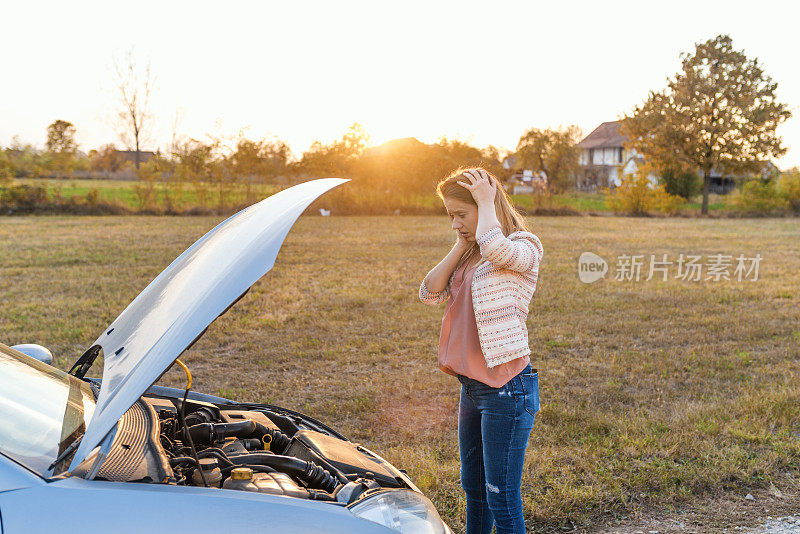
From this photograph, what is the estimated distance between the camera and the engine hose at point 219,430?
2.46 metres

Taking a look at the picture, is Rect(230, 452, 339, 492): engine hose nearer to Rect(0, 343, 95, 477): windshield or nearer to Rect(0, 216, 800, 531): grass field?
Rect(0, 343, 95, 477): windshield

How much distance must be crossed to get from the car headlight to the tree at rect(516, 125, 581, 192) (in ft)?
116

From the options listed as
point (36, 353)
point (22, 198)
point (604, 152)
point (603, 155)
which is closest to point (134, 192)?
point (22, 198)

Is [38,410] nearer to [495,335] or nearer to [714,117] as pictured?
[495,335]

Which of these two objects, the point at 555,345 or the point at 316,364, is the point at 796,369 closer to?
the point at 555,345

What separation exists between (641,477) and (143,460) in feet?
10.0

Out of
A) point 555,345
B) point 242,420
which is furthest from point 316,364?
point 242,420

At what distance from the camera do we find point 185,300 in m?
2.13

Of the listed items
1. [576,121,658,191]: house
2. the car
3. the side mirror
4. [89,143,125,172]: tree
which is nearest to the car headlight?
the car

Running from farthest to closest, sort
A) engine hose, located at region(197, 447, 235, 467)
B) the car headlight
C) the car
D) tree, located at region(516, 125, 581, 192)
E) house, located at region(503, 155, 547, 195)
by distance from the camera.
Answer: tree, located at region(516, 125, 581, 192), house, located at region(503, 155, 547, 195), engine hose, located at region(197, 447, 235, 467), the car headlight, the car

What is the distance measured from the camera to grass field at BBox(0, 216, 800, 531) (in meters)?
4.10

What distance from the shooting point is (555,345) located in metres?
7.22

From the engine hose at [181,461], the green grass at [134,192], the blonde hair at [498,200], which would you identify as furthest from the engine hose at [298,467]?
the green grass at [134,192]

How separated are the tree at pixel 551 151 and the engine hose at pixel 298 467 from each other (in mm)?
35443
